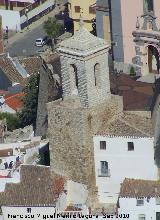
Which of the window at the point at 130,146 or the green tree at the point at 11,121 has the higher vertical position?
Result: the window at the point at 130,146

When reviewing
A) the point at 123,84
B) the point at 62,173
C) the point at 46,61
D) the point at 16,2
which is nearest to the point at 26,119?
the point at 46,61

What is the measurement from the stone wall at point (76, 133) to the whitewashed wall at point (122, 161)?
0.49 m

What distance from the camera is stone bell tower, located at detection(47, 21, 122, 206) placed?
56375 mm

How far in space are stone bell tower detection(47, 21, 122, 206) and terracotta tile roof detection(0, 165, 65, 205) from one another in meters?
0.92

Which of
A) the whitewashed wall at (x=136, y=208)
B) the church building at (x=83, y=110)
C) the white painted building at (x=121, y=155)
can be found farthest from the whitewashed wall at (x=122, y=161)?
the whitewashed wall at (x=136, y=208)

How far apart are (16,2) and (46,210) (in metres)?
43.5

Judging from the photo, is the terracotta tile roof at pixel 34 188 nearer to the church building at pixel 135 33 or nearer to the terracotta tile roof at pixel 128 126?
the terracotta tile roof at pixel 128 126

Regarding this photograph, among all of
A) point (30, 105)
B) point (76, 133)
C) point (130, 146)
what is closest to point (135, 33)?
point (30, 105)

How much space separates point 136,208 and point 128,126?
14.2 feet

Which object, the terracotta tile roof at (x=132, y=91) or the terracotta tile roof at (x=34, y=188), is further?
the terracotta tile roof at (x=132, y=91)

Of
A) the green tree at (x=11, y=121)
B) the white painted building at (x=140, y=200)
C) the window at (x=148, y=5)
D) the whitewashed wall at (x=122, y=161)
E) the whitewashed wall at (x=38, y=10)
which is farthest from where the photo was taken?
the whitewashed wall at (x=38, y=10)

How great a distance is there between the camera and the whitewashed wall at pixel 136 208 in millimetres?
55844

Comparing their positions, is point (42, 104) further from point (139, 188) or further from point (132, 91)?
point (139, 188)

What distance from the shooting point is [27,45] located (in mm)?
91438
